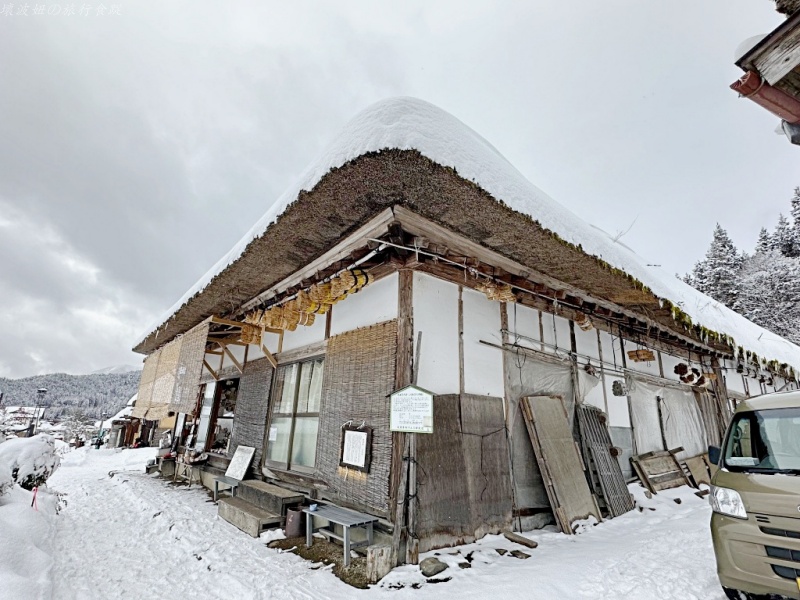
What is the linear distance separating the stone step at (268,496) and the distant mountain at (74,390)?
211 ft

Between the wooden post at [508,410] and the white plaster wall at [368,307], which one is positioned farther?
the wooden post at [508,410]

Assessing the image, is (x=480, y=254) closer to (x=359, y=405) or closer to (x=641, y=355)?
(x=359, y=405)

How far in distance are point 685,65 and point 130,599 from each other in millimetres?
8406

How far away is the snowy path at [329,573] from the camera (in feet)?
10.2

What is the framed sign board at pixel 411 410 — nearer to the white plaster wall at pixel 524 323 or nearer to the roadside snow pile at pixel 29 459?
the white plaster wall at pixel 524 323

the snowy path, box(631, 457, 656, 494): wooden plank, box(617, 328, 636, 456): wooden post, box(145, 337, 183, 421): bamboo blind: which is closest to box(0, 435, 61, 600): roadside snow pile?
the snowy path

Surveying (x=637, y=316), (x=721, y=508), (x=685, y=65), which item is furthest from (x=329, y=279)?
(x=685, y=65)

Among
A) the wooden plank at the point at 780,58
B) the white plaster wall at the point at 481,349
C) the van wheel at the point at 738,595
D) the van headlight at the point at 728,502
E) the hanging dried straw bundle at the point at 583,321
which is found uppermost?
the wooden plank at the point at 780,58

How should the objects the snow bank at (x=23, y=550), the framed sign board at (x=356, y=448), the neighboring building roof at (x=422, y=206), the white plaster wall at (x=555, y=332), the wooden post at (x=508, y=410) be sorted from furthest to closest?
the white plaster wall at (x=555, y=332) < the wooden post at (x=508, y=410) < the framed sign board at (x=356, y=448) < the neighboring building roof at (x=422, y=206) < the snow bank at (x=23, y=550)

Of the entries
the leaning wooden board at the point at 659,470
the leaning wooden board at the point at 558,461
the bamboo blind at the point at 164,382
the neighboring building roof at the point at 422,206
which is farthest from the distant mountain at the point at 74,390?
the leaning wooden board at the point at 659,470

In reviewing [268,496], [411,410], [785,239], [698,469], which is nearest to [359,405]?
[411,410]

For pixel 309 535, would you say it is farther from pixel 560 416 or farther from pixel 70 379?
pixel 70 379

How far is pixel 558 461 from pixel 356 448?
273cm

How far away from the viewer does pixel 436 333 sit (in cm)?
440
